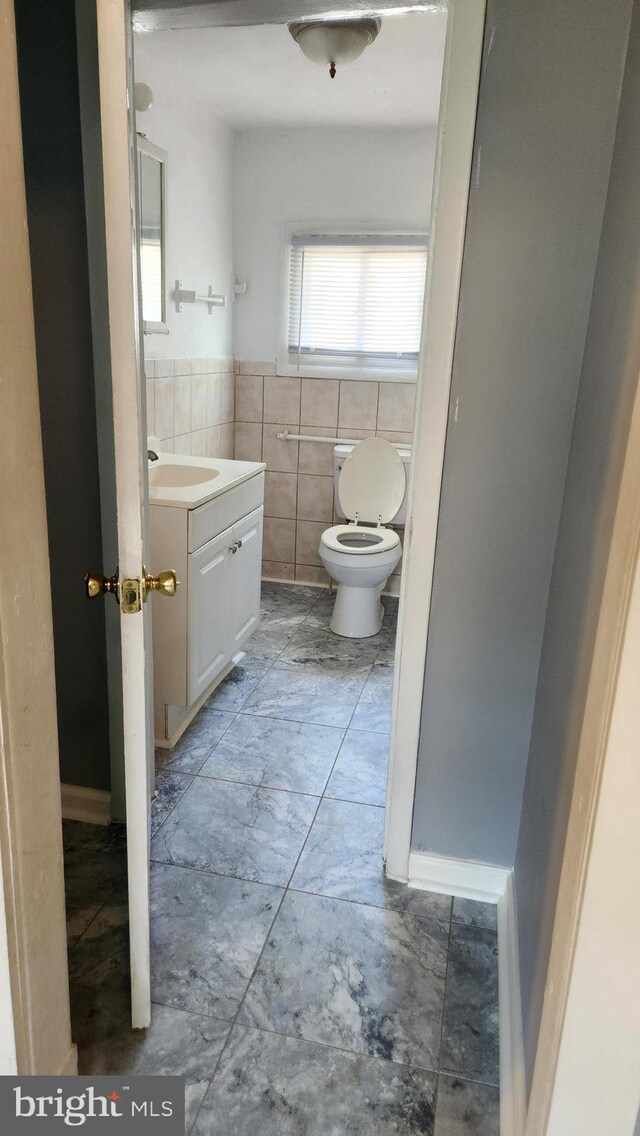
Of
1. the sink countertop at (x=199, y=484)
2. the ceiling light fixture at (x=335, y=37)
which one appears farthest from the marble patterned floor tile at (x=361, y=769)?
the ceiling light fixture at (x=335, y=37)

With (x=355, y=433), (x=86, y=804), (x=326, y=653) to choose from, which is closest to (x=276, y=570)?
(x=355, y=433)

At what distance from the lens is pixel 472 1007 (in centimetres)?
152

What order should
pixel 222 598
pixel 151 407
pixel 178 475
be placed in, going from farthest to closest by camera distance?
pixel 151 407
pixel 178 475
pixel 222 598

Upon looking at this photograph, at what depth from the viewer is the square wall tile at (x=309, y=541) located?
4.02 meters

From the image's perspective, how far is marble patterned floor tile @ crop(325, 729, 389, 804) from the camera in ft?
7.38

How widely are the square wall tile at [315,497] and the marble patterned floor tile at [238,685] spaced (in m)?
1.11

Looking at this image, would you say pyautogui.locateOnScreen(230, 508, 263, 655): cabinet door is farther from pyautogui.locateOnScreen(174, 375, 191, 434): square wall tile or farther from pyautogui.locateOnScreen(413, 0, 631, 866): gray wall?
pyautogui.locateOnScreen(413, 0, 631, 866): gray wall

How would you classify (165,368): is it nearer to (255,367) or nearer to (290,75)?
(255,367)

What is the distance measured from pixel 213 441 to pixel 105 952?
258cm

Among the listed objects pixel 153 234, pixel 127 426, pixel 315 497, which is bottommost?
pixel 315 497

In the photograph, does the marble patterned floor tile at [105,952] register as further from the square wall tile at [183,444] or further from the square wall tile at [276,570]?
the square wall tile at [276,570]

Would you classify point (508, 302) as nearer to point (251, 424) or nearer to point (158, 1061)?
point (158, 1061)

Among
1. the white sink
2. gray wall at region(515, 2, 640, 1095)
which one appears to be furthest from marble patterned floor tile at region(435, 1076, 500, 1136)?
the white sink

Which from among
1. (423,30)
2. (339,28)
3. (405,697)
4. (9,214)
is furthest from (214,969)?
(423,30)
